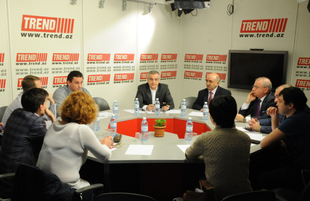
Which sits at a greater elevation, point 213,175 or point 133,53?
point 133,53

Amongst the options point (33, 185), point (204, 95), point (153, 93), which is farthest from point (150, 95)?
point (33, 185)

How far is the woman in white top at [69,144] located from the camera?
89.4 inches

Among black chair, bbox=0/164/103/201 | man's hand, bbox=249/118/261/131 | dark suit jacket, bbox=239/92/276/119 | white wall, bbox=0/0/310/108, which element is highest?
white wall, bbox=0/0/310/108

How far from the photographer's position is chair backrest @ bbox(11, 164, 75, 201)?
6.61 ft

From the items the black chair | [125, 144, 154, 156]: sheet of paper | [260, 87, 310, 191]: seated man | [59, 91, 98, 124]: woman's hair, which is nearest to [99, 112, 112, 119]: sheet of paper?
Answer: [125, 144, 154, 156]: sheet of paper

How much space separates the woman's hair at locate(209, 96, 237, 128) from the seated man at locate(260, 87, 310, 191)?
29.3 inches

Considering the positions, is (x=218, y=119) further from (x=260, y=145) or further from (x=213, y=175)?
(x=260, y=145)

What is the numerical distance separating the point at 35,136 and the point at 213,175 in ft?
5.06

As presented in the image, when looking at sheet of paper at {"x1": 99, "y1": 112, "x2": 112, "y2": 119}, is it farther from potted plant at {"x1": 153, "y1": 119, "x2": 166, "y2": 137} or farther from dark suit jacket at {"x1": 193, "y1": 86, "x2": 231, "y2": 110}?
dark suit jacket at {"x1": 193, "y1": 86, "x2": 231, "y2": 110}

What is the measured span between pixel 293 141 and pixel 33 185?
2.26 meters

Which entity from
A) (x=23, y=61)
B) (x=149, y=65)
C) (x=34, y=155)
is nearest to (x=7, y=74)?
(x=23, y=61)

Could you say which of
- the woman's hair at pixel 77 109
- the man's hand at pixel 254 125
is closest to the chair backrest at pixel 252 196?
the woman's hair at pixel 77 109

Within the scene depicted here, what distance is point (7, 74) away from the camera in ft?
15.7

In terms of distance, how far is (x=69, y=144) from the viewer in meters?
2.27
